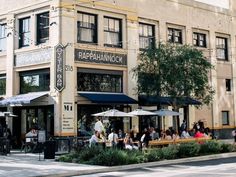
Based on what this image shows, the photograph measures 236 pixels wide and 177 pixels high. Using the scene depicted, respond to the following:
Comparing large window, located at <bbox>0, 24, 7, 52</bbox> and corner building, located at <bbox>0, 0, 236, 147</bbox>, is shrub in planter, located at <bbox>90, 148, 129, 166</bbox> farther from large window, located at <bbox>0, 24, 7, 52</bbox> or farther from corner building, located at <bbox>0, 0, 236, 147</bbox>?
large window, located at <bbox>0, 24, 7, 52</bbox>

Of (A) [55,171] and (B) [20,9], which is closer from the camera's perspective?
(A) [55,171]

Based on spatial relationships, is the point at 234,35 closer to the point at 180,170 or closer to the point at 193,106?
the point at 193,106

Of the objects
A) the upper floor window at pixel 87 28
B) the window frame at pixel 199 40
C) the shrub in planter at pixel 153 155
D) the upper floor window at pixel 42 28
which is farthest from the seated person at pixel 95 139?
the window frame at pixel 199 40

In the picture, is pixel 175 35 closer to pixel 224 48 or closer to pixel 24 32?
pixel 224 48

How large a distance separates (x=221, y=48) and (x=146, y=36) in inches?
354

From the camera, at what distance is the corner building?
27.1 metres

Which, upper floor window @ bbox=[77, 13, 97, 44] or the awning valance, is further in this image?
the awning valance

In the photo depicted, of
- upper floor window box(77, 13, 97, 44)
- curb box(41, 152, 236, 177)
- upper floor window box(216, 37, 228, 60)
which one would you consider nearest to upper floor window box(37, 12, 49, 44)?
upper floor window box(77, 13, 97, 44)

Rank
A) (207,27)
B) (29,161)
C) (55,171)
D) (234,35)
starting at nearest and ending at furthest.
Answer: (55,171) < (29,161) < (207,27) < (234,35)

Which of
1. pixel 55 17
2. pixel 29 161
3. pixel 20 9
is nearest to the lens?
pixel 29 161

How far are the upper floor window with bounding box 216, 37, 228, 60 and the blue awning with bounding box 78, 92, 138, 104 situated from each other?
1216 cm

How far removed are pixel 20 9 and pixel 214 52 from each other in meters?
16.6

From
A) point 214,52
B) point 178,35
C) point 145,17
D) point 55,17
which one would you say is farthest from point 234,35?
point 55,17

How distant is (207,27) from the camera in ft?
122
